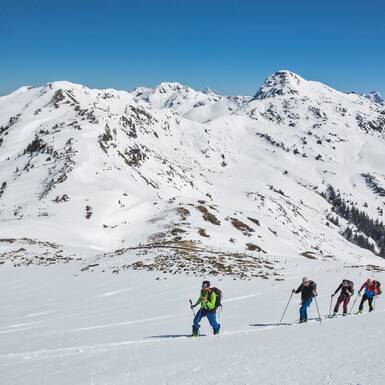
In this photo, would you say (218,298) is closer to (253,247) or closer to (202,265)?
(202,265)

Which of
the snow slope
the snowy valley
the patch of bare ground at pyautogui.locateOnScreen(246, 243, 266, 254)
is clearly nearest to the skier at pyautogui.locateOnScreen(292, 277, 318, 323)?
the snow slope

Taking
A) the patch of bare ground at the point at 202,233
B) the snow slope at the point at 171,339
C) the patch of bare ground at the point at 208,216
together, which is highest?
the patch of bare ground at the point at 208,216

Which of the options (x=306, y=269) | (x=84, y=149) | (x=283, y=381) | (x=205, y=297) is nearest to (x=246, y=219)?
(x=84, y=149)

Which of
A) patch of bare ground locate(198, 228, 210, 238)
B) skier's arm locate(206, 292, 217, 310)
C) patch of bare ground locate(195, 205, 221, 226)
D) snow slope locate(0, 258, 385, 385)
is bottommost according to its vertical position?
snow slope locate(0, 258, 385, 385)

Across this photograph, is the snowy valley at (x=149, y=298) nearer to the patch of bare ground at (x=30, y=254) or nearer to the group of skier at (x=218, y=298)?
the patch of bare ground at (x=30, y=254)

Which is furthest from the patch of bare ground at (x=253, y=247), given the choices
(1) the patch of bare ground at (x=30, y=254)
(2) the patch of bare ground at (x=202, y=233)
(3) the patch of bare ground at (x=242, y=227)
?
(1) the patch of bare ground at (x=30, y=254)

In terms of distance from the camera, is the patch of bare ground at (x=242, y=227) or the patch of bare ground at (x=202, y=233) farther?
the patch of bare ground at (x=242, y=227)

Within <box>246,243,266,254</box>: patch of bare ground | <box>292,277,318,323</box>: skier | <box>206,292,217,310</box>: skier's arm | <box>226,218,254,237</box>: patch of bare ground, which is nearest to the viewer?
<box>206,292,217,310</box>: skier's arm

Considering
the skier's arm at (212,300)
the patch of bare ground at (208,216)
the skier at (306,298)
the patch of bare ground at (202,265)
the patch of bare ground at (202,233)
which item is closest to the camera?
the skier's arm at (212,300)

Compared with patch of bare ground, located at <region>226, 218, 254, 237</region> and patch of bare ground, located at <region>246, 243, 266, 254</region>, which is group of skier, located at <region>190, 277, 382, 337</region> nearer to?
patch of bare ground, located at <region>246, 243, 266, 254</region>

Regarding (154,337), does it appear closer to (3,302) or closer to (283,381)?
(283,381)

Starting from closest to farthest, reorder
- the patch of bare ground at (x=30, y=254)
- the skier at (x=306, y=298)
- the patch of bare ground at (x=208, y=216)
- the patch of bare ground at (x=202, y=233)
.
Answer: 1. the skier at (x=306, y=298)
2. the patch of bare ground at (x=30, y=254)
3. the patch of bare ground at (x=202, y=233)
4. the patch of bare ground at (x=208, y=216)

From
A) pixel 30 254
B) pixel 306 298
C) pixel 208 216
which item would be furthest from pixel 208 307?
pixel 208 216

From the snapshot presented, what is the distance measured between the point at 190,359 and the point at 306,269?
3151 centimetres
